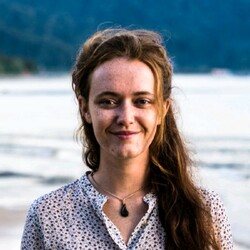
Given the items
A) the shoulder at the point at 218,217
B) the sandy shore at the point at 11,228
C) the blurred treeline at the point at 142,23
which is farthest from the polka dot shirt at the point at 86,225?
the blurred treeline at the point at 142,23

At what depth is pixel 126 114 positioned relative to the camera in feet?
8.10

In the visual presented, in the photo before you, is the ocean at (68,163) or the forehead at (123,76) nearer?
the forehead at (123,76)

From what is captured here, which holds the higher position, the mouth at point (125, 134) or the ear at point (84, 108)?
the ear at point (84, 108)

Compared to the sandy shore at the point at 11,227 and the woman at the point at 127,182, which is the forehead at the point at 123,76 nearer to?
the woman at the point at 127,182

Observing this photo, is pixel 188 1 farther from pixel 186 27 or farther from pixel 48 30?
pixel 48 30

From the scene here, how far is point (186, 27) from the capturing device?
156250 millimetres

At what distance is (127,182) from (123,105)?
0.24 meters

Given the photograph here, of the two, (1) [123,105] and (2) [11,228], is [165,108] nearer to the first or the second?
(1) [123,105]

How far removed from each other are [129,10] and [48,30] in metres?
20.4

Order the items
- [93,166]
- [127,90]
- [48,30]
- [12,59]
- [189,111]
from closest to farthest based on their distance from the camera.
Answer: [127,90]
[93,166]
[189,111]
[12,59]
[48,30]

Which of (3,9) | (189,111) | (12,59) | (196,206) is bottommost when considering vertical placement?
(196,206)

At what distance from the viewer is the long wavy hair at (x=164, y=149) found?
2.50 m

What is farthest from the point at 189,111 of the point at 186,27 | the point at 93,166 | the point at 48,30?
the point at 48,30

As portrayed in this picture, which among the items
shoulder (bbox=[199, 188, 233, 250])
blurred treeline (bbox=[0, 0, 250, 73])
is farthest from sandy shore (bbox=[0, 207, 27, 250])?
blurred treeline (bbox=[0, 0, 250, 73])
